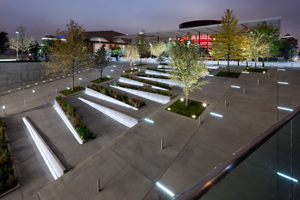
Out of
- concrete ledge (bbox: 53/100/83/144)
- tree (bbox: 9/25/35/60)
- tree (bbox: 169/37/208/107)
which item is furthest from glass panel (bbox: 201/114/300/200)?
tree (bbox: 9/25/35/60)

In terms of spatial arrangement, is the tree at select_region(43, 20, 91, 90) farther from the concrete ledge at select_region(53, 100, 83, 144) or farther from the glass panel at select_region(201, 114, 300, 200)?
the glass panel at select_region(201, 114, 300, 200)

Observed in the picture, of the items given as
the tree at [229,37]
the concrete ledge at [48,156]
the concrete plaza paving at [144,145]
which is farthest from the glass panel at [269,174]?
the tree at [229,37]

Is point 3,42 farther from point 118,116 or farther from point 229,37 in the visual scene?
point 229,37

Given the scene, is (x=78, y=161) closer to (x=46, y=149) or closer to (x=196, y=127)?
(x=46, y=149)

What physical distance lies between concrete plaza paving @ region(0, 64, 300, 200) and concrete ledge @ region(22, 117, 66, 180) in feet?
1.01

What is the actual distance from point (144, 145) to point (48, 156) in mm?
5725

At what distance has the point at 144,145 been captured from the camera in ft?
27.5

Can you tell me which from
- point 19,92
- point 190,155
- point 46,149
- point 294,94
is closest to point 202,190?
point 190,155

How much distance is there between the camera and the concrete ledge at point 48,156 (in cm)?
759

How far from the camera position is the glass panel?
2.04m

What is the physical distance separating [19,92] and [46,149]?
745 inches

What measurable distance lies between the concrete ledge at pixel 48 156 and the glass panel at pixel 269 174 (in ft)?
25.1

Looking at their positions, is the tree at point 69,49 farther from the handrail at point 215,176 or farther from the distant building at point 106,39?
the distant building at point 106,39

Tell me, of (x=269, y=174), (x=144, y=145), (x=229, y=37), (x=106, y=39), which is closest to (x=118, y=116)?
(x=144, y=145)
